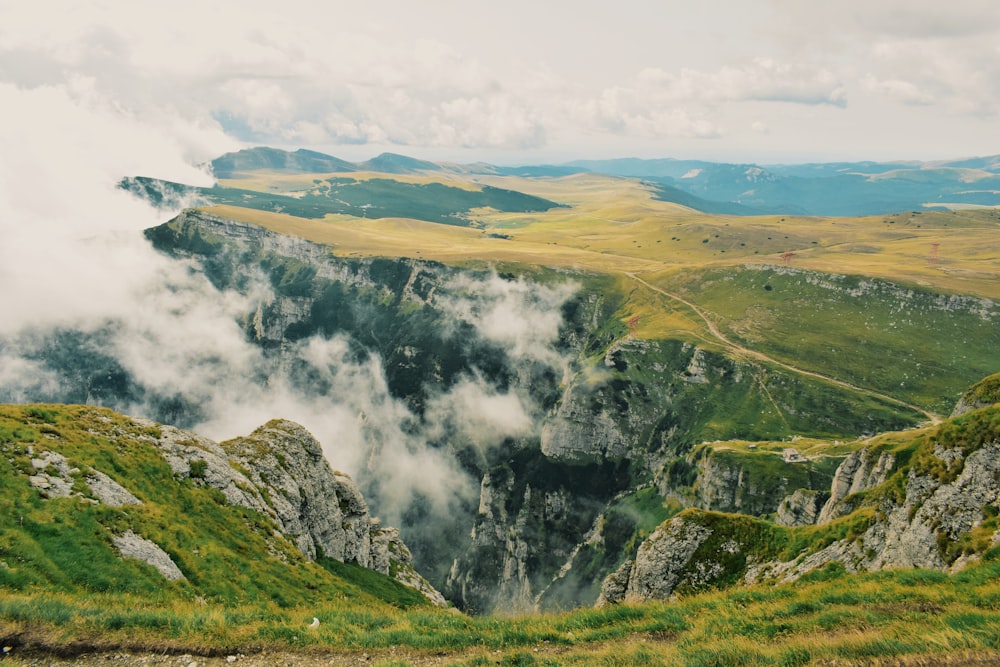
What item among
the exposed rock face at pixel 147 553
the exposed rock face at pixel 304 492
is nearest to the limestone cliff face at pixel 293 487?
the exposed rock face at pixel 304 492

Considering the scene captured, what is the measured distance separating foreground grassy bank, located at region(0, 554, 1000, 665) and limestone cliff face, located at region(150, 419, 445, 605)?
95.7ft

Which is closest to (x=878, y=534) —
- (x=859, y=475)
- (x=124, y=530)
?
(x=124, y=530)

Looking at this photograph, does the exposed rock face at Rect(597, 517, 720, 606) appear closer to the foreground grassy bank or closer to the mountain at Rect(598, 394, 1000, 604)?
the mountain at Rect(598, 394, 1000, 604)

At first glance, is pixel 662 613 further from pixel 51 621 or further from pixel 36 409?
pixel 36 409

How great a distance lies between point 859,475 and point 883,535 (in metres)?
66.8

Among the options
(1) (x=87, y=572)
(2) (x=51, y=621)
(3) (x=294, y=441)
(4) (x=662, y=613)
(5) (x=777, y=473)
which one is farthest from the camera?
(5) (x=777, y=473)

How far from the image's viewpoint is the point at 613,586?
222ft

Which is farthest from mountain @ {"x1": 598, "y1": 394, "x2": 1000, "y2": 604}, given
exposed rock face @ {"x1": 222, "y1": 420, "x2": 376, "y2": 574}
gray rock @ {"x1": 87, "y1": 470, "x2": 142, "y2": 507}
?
gray rock @ {"x1": 87, "y1": 470, "x2": 142, "y2": 507}

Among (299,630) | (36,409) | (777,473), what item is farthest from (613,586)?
(777,473)

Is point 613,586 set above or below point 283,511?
below

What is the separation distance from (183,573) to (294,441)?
131 ft

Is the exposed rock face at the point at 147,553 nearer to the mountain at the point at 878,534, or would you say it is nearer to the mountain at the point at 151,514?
the mountain at the point at 151,514

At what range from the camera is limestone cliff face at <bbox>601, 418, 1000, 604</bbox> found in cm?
3419

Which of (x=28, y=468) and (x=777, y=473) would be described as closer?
(x=28, y=468)
